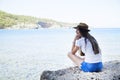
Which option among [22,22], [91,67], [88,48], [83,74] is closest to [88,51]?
[88,48]

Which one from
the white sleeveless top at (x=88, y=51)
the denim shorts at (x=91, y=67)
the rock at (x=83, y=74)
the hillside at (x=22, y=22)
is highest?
the white sleeveless top at (x=88, y=51)

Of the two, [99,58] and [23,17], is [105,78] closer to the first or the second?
[99,58]

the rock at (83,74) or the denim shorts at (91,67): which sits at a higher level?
the denim shorts at (91,67)

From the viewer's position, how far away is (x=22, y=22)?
6594 cm

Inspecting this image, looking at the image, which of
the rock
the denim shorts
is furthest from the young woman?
the rock

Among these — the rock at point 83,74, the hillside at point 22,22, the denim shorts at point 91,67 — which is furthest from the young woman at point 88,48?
the hillside at point 22,22

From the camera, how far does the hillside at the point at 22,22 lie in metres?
61.6

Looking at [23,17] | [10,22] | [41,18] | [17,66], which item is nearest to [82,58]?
[17,66]

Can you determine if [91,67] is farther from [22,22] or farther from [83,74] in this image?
[22,22]

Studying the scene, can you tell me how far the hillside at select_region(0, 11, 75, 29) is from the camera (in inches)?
2425

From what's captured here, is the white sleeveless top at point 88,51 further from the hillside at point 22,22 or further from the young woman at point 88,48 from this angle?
the hillside at point 22,22

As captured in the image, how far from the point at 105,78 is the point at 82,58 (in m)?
0.62

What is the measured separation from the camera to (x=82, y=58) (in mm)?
5066

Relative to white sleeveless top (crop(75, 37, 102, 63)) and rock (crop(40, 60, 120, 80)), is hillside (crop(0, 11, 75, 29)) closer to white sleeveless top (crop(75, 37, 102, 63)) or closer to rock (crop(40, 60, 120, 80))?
rock (crop(40, 60, 120, 80))
